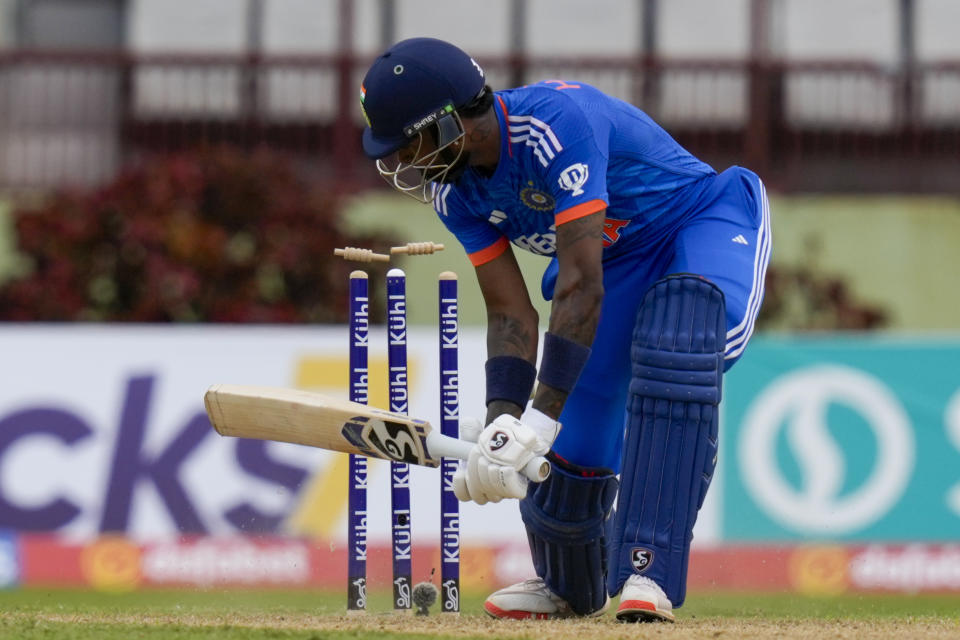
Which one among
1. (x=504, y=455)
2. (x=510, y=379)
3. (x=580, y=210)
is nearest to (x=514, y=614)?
(x=510, y=379)

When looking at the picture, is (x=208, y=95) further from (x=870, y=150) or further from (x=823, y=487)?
(x=823, y=487)

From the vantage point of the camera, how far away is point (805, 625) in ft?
16.0

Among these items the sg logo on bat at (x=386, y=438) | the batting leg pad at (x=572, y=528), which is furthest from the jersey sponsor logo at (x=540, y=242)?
the sg logo on bat at (x=386, y=438)

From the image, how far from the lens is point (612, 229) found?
16.6ft

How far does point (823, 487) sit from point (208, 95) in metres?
6.55

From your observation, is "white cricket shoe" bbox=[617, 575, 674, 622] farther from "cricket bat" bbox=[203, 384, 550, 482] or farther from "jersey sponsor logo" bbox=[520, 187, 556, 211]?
"jersey sponsor logo" bbox=[520, 187, 556, 211]

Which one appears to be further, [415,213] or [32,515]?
[415,213]

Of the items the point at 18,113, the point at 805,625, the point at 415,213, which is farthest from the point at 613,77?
the point at 805,625

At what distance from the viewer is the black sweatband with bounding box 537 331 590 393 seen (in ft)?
14.9

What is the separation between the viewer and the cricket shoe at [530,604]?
543cm

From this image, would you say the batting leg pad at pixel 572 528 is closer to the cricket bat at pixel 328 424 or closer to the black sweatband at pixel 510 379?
the black sweatband at pixel 510 379

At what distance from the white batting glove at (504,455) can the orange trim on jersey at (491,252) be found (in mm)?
750

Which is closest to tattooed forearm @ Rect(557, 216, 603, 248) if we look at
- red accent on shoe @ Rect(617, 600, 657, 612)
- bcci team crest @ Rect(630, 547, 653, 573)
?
bcci team crest @ Rect(630, 547, 653, 573)

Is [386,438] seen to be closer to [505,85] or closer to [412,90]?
[412,90]
